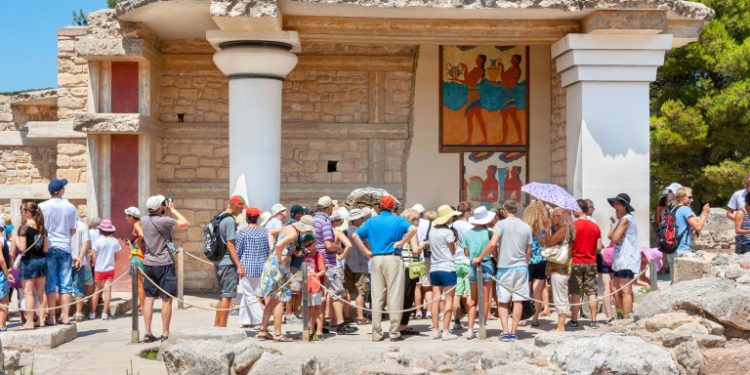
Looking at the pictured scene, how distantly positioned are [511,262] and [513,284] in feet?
0.75

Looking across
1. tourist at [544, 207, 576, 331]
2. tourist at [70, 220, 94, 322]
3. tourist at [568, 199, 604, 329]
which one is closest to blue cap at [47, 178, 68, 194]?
tourist at [70, 220, 94, 322]

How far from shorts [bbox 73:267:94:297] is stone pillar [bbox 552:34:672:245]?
6.31 m

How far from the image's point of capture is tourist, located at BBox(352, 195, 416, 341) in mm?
8914

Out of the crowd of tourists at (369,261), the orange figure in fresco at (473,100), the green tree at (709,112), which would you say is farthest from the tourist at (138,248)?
the green tree at (709,112)

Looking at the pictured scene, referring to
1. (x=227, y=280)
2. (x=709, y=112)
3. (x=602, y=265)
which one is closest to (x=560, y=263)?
(x=602, y=265)

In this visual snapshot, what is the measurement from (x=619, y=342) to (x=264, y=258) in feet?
12.4

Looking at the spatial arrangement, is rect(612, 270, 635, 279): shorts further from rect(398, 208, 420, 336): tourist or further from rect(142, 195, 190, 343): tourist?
rect(142, 195, 190, 343): tourist

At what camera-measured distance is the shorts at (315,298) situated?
8.95 m

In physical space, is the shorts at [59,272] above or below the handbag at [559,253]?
below

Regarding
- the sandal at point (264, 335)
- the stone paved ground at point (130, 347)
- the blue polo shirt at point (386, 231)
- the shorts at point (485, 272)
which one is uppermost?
the blue polo shirt at point (386, 231)

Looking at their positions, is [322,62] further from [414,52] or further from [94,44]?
[94,44]

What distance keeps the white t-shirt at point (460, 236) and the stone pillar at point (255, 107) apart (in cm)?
258

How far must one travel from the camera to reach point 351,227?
10023 mm

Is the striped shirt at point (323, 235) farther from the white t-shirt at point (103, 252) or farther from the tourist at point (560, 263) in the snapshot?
the white t-shirt at point (103, 252)
